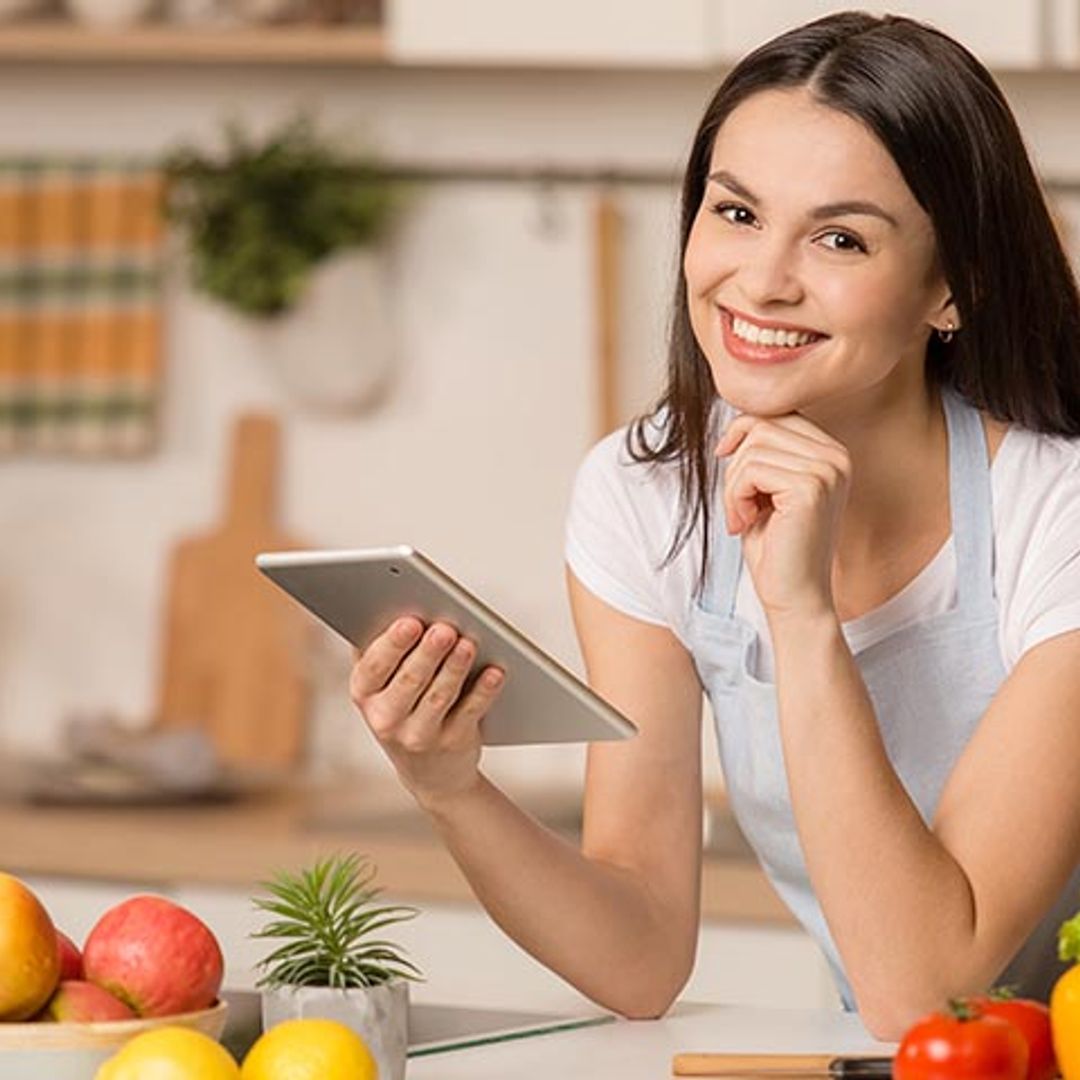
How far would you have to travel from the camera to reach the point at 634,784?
2215mm

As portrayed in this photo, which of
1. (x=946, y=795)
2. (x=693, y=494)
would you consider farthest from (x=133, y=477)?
(x=946, y=795)

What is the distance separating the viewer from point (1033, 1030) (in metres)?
1.67

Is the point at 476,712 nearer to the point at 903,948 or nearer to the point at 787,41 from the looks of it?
the point at 903,948

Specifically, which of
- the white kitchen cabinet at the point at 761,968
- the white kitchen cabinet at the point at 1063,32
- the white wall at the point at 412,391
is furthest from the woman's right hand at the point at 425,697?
the white wall at the point at 412,391

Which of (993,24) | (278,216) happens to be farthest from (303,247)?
(993,24)

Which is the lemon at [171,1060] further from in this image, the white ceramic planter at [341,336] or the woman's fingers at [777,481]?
the white ceramic planter at [341,336]

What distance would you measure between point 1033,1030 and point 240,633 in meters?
2.52

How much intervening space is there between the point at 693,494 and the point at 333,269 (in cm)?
185

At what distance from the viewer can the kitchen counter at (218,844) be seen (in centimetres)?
349

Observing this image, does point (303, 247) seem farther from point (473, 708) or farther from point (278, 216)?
point (473, 708)

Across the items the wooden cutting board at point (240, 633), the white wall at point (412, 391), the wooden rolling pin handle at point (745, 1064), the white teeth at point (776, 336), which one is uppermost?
the white wall at point (412, 391)

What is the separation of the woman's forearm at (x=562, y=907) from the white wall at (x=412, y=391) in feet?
6.07

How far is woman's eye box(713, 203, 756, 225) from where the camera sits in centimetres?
207

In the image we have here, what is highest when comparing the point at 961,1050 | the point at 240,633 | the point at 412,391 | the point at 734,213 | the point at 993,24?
the point at 993,24
